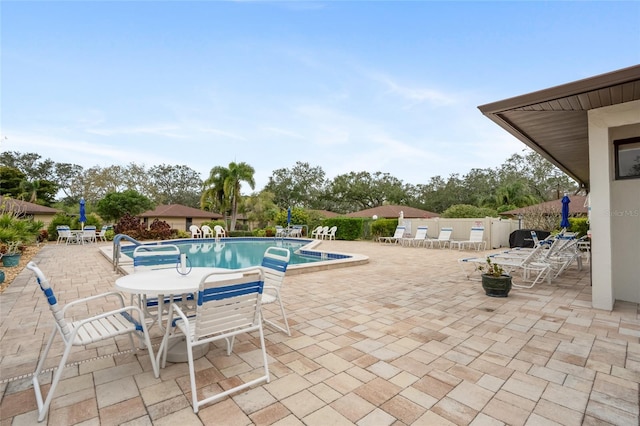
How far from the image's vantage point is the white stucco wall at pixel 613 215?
13.3 feet

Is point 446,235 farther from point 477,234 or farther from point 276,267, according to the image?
point 276,267

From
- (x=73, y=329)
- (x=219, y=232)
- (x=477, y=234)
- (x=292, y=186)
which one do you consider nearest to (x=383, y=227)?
(x=477, y=234)

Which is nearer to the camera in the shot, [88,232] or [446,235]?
[446,235]

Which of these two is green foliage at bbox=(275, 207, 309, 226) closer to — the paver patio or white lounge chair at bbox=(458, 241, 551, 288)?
white lounge chair at bbox=(458, 241, 551, 288)

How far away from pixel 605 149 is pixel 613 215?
1.28 metres

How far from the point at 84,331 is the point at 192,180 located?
42.7 meters

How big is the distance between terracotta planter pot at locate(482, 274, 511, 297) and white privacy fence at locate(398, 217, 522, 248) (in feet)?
30.5

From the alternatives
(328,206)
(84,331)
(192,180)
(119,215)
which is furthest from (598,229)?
(192,180)

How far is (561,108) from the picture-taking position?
407cm

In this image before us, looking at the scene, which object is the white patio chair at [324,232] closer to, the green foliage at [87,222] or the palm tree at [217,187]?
the palm tree at [217,187]

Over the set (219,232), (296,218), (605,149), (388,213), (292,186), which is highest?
(292,186)

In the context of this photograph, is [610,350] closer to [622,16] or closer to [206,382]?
[206,382]

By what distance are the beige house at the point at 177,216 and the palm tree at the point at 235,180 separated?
550 cm

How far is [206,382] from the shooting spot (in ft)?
7.41
